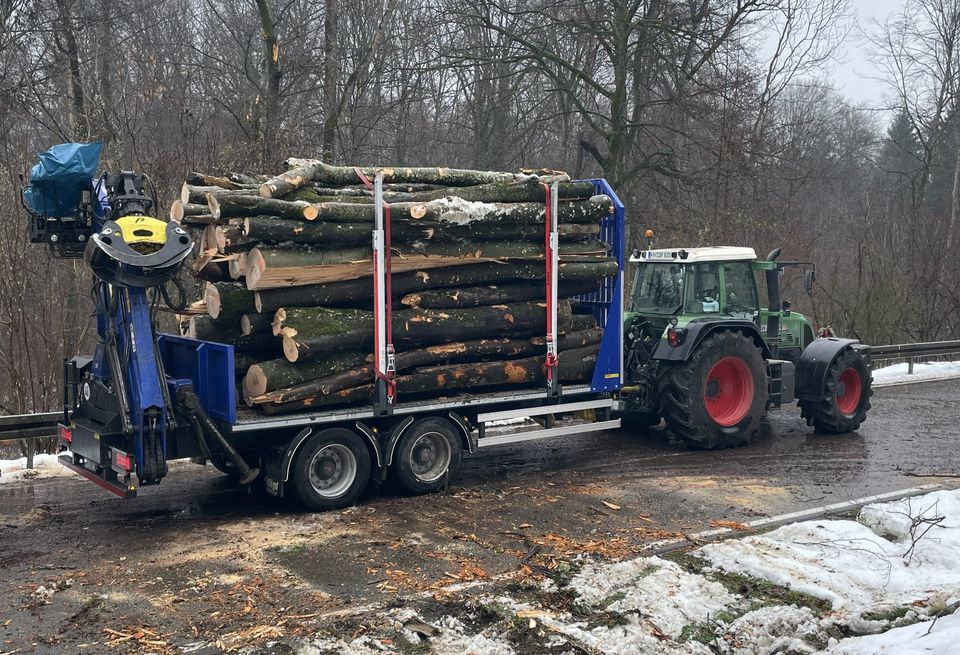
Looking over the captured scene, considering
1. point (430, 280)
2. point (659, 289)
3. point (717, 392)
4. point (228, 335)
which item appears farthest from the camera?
point (659, 289)

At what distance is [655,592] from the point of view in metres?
6.48

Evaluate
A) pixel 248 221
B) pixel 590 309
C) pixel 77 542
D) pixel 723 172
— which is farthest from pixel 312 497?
pixel 723 172

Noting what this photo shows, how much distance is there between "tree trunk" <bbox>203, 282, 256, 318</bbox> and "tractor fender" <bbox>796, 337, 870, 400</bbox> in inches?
305

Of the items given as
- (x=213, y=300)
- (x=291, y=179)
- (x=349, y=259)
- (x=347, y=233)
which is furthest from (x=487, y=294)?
(x=213, y=300)

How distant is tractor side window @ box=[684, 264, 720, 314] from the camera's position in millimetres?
11672

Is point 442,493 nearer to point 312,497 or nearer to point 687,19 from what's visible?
point 312,497

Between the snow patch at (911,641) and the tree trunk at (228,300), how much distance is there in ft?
18.8

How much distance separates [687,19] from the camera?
2041cm

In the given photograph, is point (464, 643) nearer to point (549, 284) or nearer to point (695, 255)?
point (549, 284)

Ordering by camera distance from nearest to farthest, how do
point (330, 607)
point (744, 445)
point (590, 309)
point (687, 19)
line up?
point (330, 607)
point (590, 309)
point (744, 445)
point (687, 19)

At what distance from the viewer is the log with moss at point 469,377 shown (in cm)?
857

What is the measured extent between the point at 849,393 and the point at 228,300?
351 inches

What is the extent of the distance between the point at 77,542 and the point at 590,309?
6055 millimetres

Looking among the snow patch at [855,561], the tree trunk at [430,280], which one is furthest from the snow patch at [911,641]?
the tree trunk at [430,280]
